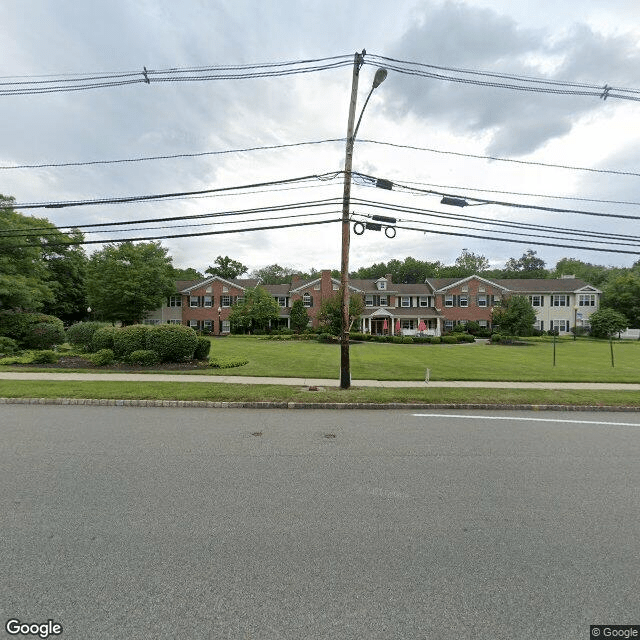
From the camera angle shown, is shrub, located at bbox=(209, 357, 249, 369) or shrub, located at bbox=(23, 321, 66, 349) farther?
shrub, located at bbox=(23, 321, 66, 349)

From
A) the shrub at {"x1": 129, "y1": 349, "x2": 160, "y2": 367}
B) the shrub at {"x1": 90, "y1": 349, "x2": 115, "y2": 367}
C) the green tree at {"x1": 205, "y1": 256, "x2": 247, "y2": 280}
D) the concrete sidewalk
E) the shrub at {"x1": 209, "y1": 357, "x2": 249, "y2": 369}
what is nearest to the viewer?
the concrete sidewalk

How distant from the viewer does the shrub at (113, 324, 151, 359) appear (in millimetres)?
15516

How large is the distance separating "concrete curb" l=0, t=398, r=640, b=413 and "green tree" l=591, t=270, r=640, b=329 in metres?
53.9

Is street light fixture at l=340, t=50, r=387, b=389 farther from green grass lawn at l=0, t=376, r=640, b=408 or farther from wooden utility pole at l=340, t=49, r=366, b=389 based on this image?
green grass lawn at l=0, t=376, r=640, b=408

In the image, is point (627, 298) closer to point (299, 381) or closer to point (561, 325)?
point (561, 325)

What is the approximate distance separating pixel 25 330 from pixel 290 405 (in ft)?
60.3

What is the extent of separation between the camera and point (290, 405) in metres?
8.84

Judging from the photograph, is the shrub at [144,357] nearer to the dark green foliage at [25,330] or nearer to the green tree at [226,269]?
the dark green foliage at [25,330]

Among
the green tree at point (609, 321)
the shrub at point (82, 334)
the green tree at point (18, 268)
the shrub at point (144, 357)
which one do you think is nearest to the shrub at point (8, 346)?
the shrub at point (82, 334)

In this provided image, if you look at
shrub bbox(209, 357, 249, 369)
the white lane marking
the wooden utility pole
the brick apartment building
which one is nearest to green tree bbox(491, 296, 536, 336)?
the brick apartment building

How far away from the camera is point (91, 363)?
15.0 meters

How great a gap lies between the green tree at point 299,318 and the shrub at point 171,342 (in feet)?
88.2

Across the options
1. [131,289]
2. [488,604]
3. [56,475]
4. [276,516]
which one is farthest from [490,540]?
[131,289]

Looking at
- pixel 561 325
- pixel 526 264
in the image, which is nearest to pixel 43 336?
pixel 561 325
